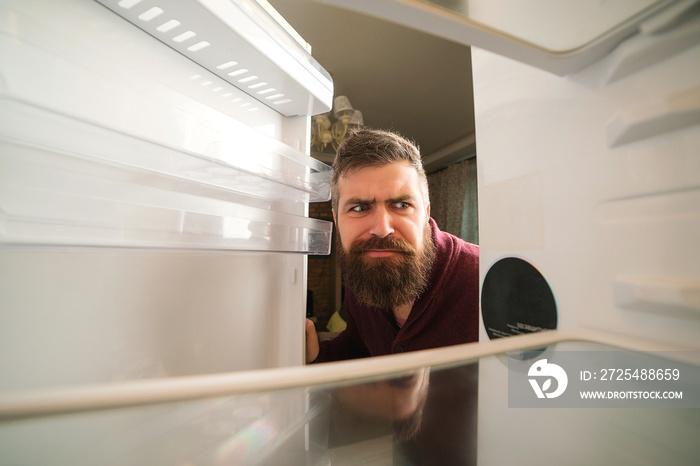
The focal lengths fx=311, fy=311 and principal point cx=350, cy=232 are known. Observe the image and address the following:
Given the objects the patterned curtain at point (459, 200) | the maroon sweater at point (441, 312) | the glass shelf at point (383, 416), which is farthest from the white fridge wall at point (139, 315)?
the patterned curtain at point (459, 200)

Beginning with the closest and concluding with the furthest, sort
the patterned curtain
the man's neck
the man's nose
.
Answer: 1. the man's nose
2. the man's neck
3. the patterned curtain

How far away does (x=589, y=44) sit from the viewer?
1.09 feet

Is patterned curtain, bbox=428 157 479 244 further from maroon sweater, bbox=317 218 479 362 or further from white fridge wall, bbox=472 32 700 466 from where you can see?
white fridge wall, bbox=472 32 700 466

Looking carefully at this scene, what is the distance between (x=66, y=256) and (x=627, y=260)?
2.21 feet

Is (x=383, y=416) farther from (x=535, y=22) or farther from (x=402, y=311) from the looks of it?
(x=402, y=311)

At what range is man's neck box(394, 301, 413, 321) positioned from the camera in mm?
1143

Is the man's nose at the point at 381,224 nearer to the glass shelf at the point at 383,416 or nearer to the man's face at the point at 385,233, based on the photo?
the man's face at the point at 385,233

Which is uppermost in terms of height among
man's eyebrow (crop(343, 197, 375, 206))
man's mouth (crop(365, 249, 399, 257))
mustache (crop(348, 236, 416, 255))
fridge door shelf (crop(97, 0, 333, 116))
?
fridge door shelf (crop(97, 0, 333, 116))

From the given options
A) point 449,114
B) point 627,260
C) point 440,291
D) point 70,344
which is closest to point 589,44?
point 627,260

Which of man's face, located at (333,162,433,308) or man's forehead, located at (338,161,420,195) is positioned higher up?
man's forehead, located at (338,161,420,195)

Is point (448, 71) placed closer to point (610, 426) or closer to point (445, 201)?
point (445, 201)

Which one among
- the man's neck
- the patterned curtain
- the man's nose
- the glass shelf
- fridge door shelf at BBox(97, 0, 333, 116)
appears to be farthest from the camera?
the patterned curtain

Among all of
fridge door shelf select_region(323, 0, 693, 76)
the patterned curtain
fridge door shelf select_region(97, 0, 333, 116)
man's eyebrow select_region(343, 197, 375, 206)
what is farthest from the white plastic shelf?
the patterned curtain

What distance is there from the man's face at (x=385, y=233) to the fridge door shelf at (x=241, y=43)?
1.30 feet
